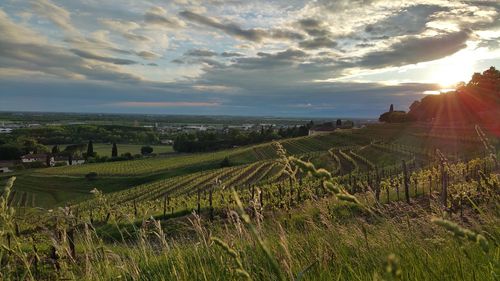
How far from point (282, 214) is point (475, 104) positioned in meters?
82.4

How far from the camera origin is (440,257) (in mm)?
2955

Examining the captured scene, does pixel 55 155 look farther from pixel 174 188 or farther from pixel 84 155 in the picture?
pixel 174 188

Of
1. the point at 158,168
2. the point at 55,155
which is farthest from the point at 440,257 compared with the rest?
the point at 55,155

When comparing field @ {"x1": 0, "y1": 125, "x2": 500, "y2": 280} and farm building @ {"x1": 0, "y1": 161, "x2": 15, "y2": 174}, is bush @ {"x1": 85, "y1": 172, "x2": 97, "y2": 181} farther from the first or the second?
farm building @ {"x1": 0, "y1": 161, "x2": 15, "y2": 174}

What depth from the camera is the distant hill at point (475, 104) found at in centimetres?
7306

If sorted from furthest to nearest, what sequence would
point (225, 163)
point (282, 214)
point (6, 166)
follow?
point (6, 166) → point (225, 163) → point (282, 214)

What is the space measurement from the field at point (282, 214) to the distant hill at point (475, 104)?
978 cm

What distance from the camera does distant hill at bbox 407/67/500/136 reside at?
73056mm

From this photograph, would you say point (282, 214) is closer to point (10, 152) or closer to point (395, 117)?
point (395, 117)

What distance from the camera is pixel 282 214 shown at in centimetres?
1068

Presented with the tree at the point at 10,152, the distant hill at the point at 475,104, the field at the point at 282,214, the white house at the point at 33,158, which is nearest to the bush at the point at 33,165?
the white house at the point at 33,158

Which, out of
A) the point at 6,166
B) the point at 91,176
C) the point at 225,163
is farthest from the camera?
the point at 6,166

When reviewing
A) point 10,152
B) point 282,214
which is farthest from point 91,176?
point 282,214

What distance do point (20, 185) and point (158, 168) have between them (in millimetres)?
26028
